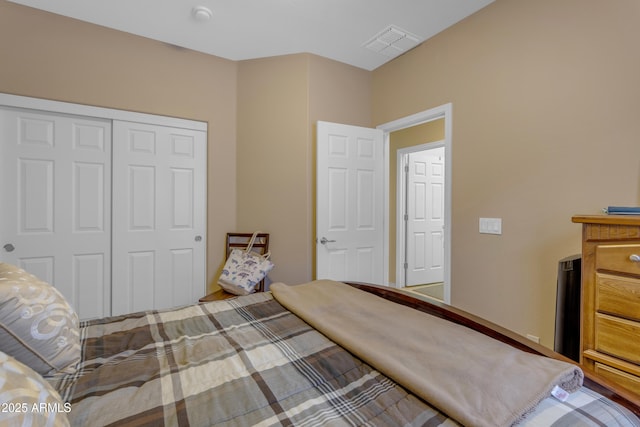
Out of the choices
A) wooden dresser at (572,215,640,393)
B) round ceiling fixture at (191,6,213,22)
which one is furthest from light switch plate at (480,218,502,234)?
round ceiling fixture at (191,6,213,22)

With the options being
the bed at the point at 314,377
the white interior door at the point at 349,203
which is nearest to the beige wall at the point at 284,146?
the white interior door at the point at 349,203

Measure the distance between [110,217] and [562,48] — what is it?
12.2 ft

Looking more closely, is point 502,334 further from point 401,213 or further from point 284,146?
point 401,213

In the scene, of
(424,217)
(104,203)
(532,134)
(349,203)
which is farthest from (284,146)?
(424,217)

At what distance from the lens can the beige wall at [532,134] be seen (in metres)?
1.70

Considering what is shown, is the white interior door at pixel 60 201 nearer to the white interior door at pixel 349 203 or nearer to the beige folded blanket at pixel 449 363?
the white interior door at pixel 349 203

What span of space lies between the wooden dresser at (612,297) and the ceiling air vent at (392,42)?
216 centimetres

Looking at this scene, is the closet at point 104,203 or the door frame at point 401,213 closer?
the closet at point 104,203

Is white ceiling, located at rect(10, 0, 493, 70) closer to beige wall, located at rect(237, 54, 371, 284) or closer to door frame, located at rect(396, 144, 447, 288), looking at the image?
beige wall, located at rect(237, 54, 371, 284)

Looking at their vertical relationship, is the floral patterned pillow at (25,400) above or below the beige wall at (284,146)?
below

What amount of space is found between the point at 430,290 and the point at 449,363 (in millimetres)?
3672

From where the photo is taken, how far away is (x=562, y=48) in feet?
6.26

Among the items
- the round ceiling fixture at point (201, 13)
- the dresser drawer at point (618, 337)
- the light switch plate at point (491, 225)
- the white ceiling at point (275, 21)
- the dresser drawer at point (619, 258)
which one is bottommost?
the dresser drawer at point (618, 337)

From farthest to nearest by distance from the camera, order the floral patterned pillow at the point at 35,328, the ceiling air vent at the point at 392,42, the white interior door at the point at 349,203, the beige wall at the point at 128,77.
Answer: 1. the white interior door at the point at 349,203
2. the ceiling air vent at the point at 392,42
3. the beige wall at the point at 128,77
4. the floral patterned pillow at the point at 35,328
